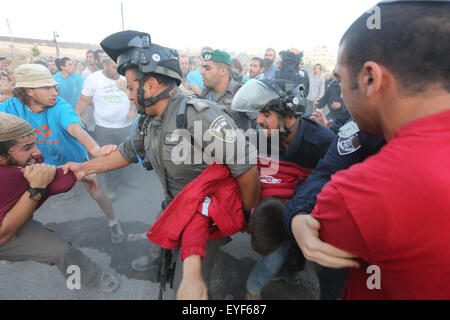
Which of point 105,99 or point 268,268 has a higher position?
point 105,99

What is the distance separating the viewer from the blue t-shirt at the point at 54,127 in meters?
2.92

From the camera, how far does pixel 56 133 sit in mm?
3039

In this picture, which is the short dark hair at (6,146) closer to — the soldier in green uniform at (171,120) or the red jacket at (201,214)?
the soldier in green uniform at (171,120)

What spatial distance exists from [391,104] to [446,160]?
261 millimetres

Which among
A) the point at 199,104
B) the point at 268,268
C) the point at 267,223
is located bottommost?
the point at 268,268

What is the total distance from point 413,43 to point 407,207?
19.3 inches

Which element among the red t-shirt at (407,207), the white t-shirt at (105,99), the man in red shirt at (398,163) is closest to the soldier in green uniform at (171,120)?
the man in red shirt at (398,163)

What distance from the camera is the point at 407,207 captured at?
0.59 meters

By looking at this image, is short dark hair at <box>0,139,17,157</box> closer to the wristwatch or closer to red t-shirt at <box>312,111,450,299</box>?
the wristwatch

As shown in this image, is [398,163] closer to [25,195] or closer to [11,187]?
[25,195]

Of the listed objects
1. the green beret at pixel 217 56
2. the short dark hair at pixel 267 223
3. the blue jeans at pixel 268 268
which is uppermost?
the green beret at pixel 217 56

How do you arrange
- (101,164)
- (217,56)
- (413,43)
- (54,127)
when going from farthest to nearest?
(217,56), (54,127), (101,164), (413,43)

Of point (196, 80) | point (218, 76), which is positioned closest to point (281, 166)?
point (218, 76)
